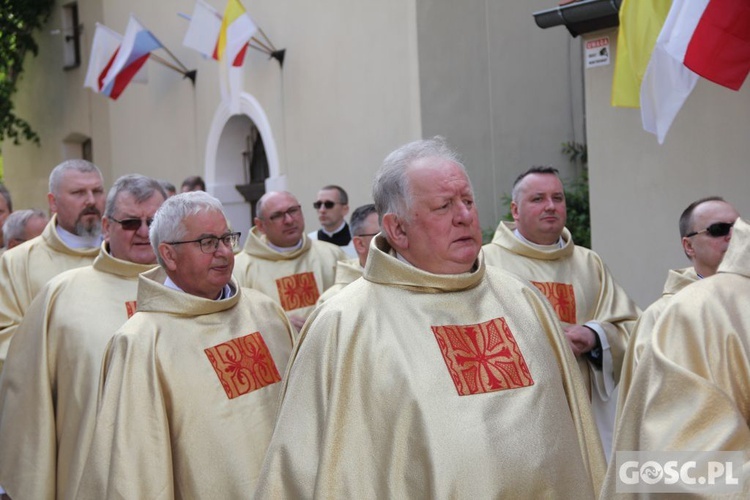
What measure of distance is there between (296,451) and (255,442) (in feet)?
3.45

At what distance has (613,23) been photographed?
7762mm

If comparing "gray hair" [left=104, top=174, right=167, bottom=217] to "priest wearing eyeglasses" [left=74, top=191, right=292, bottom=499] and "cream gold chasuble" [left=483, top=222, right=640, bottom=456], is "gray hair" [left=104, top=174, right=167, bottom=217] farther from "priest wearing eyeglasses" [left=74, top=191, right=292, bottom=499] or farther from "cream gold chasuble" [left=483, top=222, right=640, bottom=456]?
"cream gold chasuble" [left=483, top=222, right=640, bottom=456]

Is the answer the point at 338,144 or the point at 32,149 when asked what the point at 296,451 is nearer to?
the point at 338,144

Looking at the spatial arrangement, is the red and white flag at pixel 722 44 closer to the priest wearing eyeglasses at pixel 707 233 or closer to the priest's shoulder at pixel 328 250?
the priest wearing eyeglasses at pixel 707 233

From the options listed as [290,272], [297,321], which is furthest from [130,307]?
[290,272]

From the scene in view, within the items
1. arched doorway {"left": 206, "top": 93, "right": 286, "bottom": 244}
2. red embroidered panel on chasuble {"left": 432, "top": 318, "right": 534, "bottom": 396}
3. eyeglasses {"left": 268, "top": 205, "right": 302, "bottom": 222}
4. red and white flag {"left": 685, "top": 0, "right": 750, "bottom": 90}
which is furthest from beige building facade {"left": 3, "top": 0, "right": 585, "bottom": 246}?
red embroidered panel on chasuble {"left": 432, "top": 318, "right": 534, "bottom": 396}

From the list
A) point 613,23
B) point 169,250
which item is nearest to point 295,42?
point 613,23

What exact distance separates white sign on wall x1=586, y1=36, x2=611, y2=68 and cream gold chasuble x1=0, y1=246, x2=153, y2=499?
3.88m

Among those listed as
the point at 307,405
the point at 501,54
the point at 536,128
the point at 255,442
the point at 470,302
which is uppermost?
the point at 501,54

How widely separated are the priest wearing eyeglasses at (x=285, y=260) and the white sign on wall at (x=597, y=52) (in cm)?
225

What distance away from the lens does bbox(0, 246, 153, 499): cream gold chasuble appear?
17.0 feet

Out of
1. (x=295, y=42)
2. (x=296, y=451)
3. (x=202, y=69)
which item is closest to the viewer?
(x=296, y=451)

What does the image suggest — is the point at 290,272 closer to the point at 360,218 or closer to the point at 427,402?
the point at 360,218

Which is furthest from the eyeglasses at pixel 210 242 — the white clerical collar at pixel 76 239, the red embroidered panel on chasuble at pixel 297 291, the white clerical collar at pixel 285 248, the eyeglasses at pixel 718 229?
the white clerical collar at pixel 285 248
